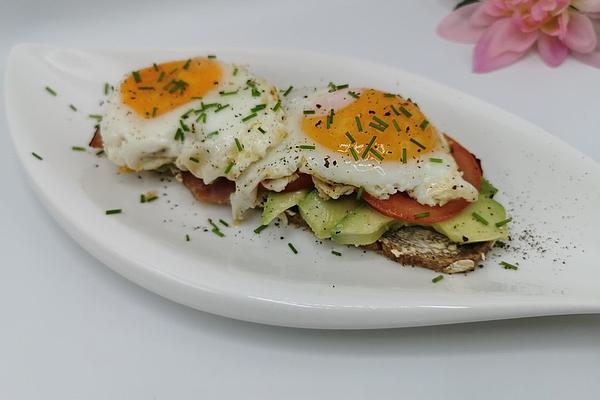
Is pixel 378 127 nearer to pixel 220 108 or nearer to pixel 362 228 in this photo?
pixel 362 228

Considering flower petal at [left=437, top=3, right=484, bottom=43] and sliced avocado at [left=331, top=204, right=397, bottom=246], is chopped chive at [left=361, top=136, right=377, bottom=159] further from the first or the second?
→ flower petal at [left=437, top=3, right=484, bottom=43]

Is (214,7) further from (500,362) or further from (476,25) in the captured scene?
(500,362)

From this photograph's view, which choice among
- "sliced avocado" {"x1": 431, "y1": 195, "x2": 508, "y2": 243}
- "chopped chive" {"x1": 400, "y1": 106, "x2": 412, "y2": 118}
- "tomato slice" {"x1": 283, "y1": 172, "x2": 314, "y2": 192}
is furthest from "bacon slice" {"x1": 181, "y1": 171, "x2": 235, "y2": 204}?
"sliced avocado" {"x1": 431, "y1": 195, "x2": 508, "y2": 243}

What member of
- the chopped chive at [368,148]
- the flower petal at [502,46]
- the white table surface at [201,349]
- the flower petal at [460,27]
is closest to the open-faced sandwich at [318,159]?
the chopped chive at [368,148]

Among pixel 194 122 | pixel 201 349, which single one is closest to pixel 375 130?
pixel 194 122

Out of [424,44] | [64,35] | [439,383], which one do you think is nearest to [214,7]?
[64,35]
